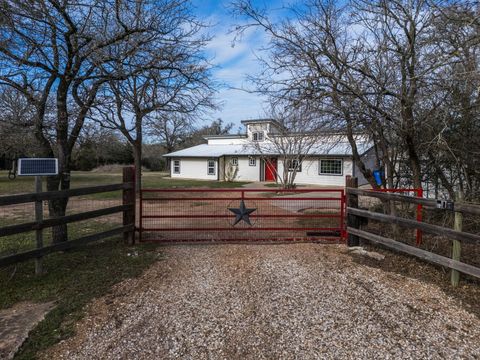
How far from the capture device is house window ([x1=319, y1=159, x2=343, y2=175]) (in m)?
23.1

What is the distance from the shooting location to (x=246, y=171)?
92.1ft

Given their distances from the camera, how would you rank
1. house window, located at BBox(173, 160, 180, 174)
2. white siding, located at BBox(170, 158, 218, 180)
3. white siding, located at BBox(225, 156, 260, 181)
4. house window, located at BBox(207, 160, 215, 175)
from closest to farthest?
white siding, located at BBox(225, 156, 260, 181)
house window, located at BBox(207, 160, 215, 175)
white siding, located at BBox(170, 158, 218, 180)
house window, located at BBox(173, 160, 180, 174)

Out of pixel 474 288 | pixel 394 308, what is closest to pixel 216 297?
pixel 394 308

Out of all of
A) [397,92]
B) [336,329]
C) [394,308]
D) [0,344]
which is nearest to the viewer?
[0,344]

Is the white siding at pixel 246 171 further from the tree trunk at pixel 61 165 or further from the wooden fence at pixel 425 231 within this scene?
the tree trunk at pixel 61 165

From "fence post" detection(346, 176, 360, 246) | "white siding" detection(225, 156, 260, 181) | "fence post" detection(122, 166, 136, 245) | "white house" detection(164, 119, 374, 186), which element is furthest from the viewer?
"white siding" detection(225, 156, 260, 181)

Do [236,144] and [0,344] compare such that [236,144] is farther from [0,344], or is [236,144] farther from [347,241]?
[0,344]

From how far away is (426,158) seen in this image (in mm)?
7602

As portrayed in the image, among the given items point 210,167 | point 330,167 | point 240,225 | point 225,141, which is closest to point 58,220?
point 240,225

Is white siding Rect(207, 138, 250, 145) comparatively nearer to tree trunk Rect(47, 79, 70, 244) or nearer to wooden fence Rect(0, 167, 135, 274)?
wooden fence Rect(0, 167, 135, 274)

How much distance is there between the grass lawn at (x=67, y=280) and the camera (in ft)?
10.5

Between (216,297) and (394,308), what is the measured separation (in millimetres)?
2087

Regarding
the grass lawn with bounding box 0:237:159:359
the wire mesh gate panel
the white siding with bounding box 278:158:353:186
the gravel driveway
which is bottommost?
the gravel driveway

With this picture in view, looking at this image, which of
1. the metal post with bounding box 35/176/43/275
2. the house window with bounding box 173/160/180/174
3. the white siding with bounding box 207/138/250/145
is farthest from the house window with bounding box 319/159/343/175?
the metal post with bounding box 35/176/43/275
